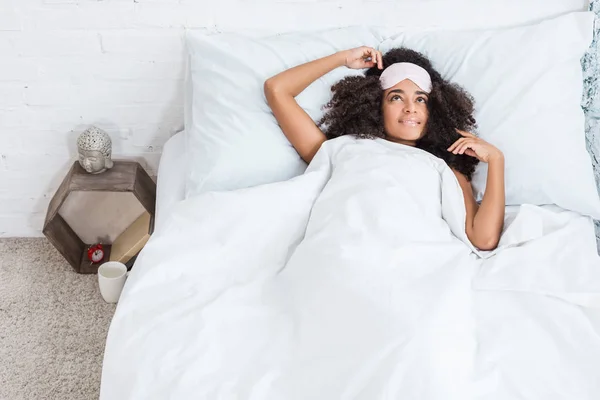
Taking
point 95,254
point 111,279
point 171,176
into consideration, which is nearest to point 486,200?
point 171,176

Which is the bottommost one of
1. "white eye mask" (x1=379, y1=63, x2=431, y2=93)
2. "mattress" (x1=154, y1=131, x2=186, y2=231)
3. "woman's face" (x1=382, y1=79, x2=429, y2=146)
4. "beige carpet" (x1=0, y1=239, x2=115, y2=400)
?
"beige carpet" (x1=0, y1=239, x2=115, y2=400)

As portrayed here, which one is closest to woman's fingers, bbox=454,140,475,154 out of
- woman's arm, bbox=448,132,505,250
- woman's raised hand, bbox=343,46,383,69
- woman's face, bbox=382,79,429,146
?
woman's arm, bbox=448,132,505,250

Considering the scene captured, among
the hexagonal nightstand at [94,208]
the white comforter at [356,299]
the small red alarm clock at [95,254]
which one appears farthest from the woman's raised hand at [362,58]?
the small red alarm clock at [95,254]

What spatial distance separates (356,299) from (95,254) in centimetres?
107

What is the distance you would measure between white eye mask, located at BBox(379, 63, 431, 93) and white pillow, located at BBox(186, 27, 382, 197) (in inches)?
3.9

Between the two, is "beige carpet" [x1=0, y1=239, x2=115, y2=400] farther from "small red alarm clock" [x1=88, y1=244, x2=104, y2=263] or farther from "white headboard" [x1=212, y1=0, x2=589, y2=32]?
"white headboard" [x1=212, y1=0, x2=589, y2=32]

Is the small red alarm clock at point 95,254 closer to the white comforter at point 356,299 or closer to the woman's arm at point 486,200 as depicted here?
the white comforter at point 356,299

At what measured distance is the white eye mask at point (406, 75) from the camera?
4.78ft

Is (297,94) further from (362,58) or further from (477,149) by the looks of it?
(477,149)

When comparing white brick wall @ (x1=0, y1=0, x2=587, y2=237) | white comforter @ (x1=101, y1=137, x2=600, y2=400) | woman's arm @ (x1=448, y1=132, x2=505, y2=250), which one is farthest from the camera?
white brick wall @ (x1=0, y1=0, x2=587, y2=237)

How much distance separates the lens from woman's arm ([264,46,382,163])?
1.45m

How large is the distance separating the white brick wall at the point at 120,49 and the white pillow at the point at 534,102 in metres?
0.13

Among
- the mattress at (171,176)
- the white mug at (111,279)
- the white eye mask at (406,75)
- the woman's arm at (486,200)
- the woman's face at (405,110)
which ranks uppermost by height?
the white eye mask at (406,75)

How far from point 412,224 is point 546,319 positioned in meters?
0.30
